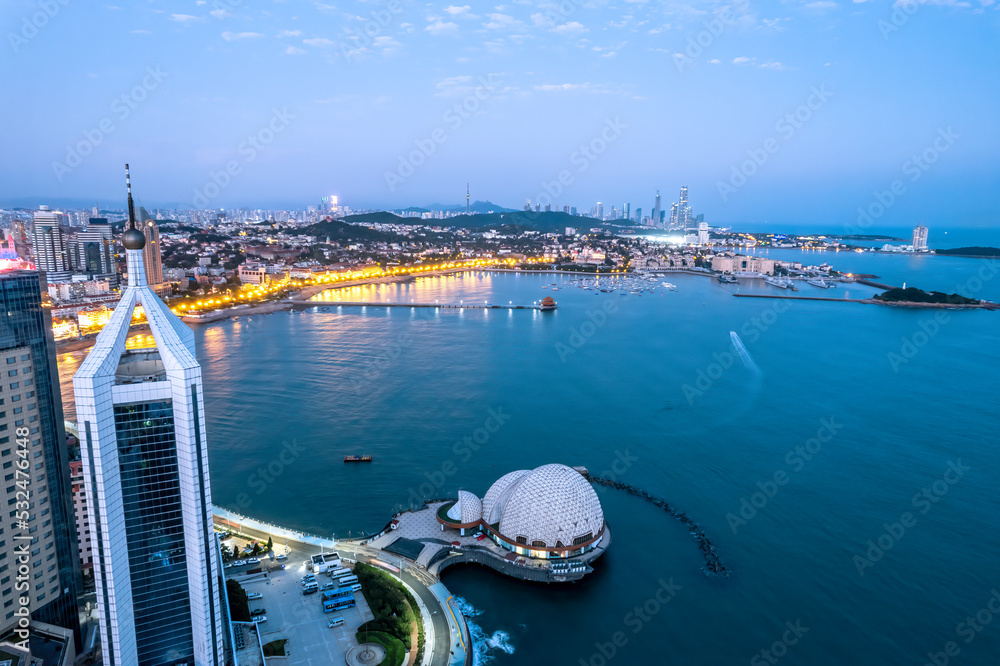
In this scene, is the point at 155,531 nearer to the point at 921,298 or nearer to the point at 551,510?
the point at 551,510

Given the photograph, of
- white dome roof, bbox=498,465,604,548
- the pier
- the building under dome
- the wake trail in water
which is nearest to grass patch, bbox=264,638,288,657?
the building under dome

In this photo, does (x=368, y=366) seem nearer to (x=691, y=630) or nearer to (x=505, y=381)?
(x=505, y=381)

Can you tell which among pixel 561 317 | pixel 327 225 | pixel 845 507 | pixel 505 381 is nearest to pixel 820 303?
pixel 561 317

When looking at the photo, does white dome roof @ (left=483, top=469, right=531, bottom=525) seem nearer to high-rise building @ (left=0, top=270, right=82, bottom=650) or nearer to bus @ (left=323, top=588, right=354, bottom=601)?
bus @ (left=323, top=588, right=354, bottom=601)

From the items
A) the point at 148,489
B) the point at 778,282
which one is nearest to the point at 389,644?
the point at 148,489

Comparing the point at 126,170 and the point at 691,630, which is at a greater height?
the point at 126,170


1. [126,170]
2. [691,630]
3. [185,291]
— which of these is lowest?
[691,630]

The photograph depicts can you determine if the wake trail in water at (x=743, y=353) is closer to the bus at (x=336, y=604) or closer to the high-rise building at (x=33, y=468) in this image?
the bus at (x=336, y=604)
